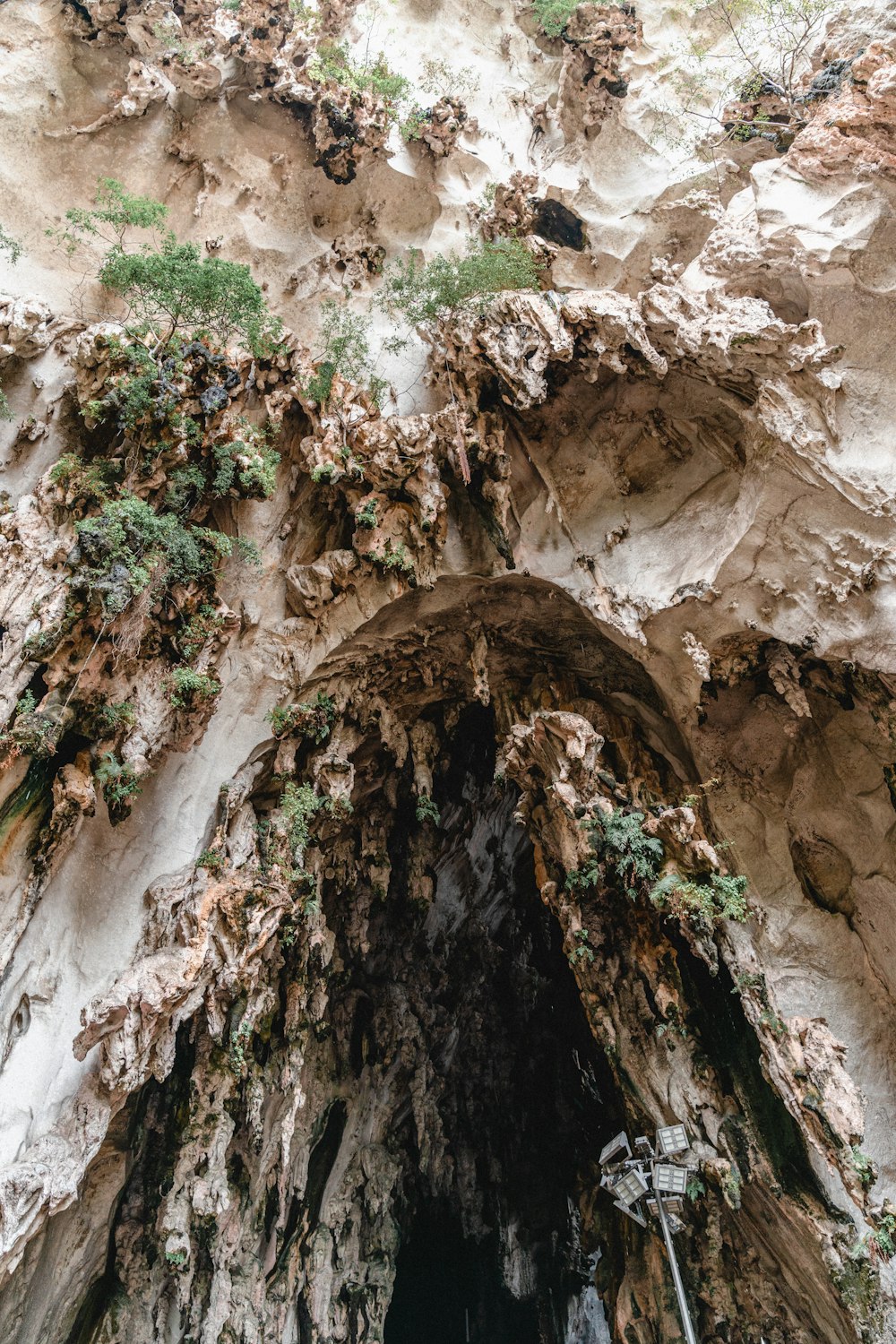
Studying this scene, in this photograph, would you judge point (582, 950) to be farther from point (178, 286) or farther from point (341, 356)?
point (178, 286)

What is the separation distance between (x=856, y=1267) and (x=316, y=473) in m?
8.38

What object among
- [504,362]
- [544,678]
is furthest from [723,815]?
[504,362]

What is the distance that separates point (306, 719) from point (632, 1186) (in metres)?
5.15

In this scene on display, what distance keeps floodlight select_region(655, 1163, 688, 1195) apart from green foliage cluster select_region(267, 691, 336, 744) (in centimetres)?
514

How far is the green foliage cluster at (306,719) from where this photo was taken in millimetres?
8234

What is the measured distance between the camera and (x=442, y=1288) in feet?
40.0

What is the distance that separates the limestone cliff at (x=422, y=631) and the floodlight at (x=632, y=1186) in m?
1.84

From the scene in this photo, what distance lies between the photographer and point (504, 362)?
8.48 metres

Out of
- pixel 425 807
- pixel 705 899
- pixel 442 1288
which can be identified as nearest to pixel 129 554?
pixel 425 807

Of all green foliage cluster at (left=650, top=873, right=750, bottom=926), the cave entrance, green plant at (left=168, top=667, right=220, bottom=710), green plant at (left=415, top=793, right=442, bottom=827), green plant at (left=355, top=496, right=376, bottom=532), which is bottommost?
the cave entrance

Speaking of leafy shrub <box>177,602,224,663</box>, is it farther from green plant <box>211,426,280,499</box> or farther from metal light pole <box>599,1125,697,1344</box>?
metal light pole <box>599,1125,697,1344</box>

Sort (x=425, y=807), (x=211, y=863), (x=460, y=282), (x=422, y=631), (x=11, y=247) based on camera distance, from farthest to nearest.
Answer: (x=425, y=807)
(x=422, y=631)
(x=460, y=282)
(x=11, y=247)
(x=211, y=863)

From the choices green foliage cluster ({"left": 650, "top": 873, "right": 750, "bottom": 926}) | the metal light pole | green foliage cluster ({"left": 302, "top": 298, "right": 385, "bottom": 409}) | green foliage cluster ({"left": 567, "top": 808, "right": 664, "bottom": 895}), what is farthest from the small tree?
the metal light pole

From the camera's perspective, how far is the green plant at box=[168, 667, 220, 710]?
7.06 meters
